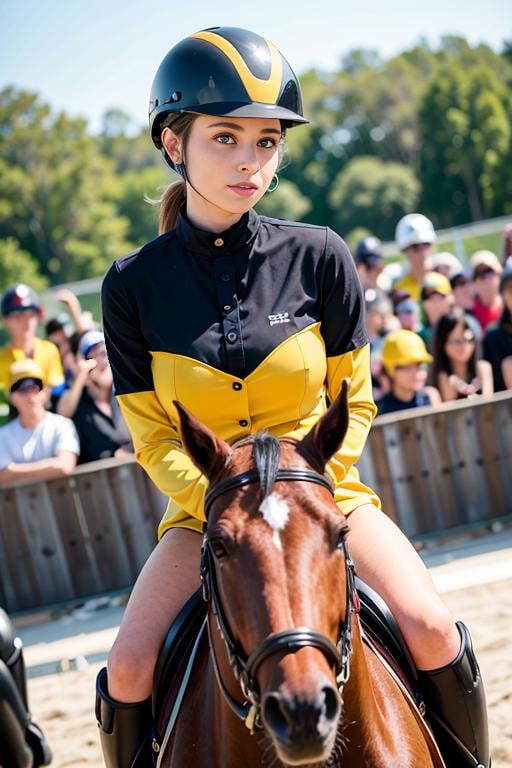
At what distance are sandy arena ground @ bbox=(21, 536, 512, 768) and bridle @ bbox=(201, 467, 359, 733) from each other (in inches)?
118

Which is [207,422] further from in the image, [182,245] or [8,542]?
[8,542]

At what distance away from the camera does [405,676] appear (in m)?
3.28

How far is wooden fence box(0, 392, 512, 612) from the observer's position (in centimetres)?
896

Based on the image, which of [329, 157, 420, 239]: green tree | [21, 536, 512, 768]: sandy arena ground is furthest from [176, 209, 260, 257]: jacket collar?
[329, 157, 420, 239]: green tree

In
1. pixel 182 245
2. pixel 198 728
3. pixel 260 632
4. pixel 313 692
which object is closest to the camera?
pixel 313 692

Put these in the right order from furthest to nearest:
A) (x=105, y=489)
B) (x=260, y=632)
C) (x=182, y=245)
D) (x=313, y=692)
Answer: (x=105, y=489) → (x=182, y=245) → (x=260, y=632) → (x=313, y=692)

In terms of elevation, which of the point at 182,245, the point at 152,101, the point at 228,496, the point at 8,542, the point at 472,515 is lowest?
the point at 472,515

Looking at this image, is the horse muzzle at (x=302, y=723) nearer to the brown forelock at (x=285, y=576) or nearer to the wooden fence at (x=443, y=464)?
the brown forelock at (x=285, y=576)

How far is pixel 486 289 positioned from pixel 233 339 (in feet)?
27.0

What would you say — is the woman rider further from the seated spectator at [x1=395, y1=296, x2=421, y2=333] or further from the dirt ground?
the seated spectator at [x1=395, y1=296, x2=421, y2=333]

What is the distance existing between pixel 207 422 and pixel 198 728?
3.12 feet

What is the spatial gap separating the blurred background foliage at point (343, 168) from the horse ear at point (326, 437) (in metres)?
60.8

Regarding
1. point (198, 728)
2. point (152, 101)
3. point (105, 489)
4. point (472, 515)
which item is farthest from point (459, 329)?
point (198, 728)

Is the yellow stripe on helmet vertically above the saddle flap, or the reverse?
the yellow stripe on helmet
